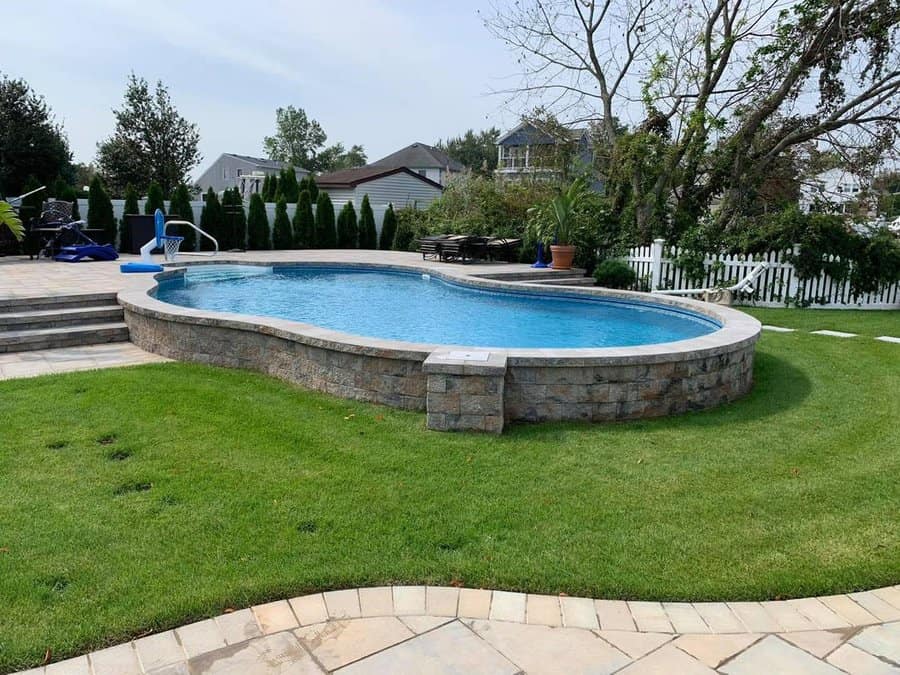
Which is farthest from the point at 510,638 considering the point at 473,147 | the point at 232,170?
the point at 473,147

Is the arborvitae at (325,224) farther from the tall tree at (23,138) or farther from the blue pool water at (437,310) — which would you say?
the tall tree at (23,138)

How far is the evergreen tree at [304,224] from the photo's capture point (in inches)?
754

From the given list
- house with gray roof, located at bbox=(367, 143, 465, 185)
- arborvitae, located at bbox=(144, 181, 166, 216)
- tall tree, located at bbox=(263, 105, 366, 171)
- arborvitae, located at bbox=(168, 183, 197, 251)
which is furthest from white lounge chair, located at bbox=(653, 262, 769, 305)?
tall tree, located at bbox=(263, 105, 366, 171)

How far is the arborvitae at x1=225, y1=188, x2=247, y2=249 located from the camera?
18062 millimetres

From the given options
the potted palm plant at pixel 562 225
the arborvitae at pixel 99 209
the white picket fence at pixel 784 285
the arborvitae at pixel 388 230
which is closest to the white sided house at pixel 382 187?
the arborvitae at pixel 388 230

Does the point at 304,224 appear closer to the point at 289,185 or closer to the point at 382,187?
the point at 289,185

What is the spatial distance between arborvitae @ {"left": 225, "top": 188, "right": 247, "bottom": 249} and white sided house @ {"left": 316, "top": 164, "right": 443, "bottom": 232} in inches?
481

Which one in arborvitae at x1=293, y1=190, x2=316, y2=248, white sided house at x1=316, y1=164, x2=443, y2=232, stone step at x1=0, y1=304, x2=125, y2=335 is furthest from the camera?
white sided house at x1=316, y1=164, x2=443, y2=232

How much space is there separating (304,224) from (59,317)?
1230 centimetres

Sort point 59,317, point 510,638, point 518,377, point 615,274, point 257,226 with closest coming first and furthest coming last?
point 510,638 < point 518,377 < point 59,317 < point 615,274 < point 257,226

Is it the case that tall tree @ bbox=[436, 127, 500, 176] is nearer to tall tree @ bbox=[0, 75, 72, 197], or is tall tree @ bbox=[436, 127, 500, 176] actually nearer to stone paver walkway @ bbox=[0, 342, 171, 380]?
tall tree @ bbox=[0, 75, 72, 197]

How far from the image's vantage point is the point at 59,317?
24.4 ft

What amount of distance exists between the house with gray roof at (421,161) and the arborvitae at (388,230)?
20.1 metres

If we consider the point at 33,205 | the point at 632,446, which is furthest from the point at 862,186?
the point at 33,205
